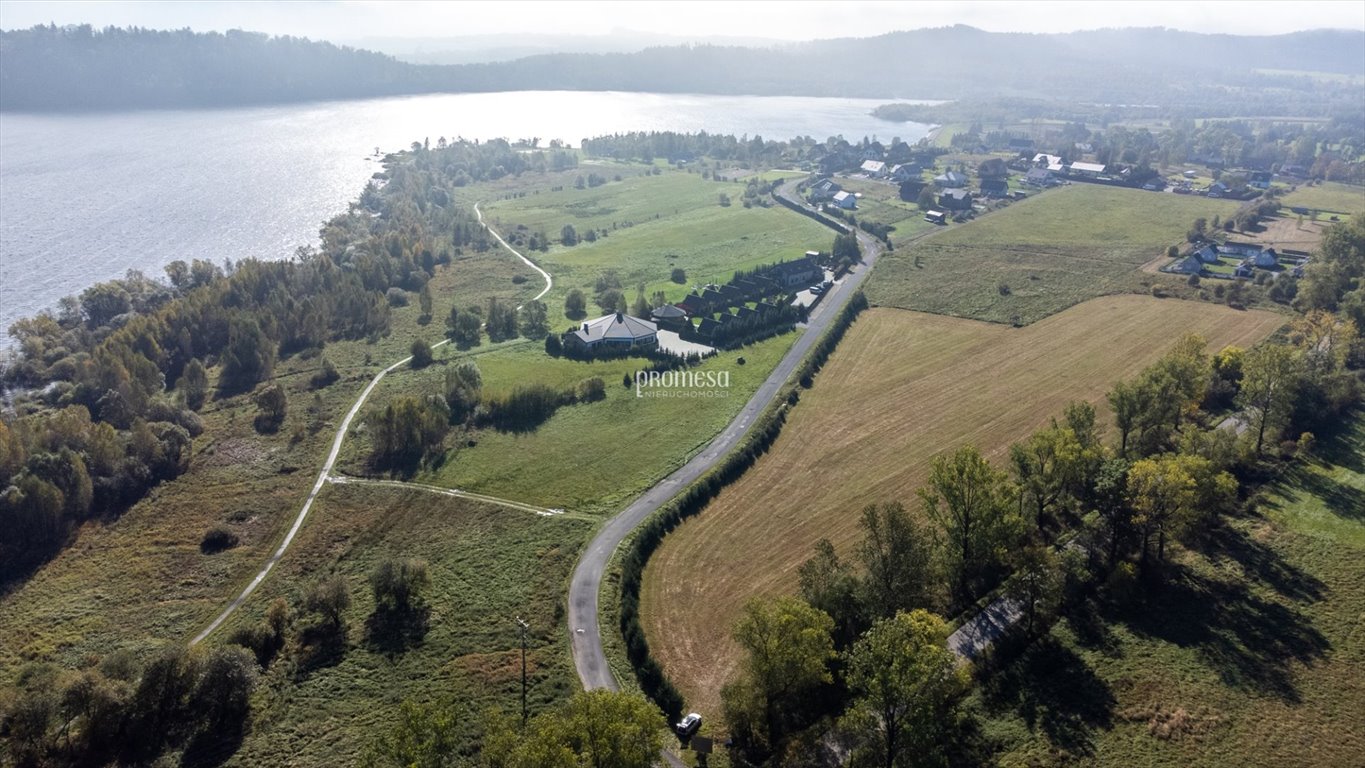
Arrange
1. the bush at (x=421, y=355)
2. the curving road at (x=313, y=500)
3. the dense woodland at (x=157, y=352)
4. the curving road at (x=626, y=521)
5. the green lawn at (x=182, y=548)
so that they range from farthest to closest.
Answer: the bush at (x=421, y=355) → the dense woodland at (x=157, y=352) → the curving road at (x=313, y=500) → the green lawn at (x=182, y=548) → the curving road at (x=626, y=521)

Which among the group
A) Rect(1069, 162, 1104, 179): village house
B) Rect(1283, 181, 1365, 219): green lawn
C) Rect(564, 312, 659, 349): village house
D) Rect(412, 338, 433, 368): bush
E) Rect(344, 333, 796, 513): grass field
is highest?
Rect(1069, 162, 1104, 179): village house

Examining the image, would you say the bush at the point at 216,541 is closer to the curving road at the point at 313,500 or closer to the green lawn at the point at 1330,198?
the curving road at the point at 313,500

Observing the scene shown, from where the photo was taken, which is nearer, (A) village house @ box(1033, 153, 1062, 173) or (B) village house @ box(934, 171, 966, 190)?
(B) village house @ box(934, 171, 966, 190)

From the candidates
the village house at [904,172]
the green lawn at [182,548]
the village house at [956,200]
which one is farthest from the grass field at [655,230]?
the green lawn at [182,548]

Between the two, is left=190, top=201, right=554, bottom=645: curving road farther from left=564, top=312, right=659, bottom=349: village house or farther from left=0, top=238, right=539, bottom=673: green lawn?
left=564, top=312, right=659, bottom=349: village house

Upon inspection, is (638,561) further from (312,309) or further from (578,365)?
(312,309)

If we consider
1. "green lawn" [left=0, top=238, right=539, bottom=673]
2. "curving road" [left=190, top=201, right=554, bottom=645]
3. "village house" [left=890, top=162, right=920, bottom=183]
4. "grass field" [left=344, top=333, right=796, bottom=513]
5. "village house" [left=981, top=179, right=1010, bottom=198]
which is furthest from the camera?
"village house" [left=890, top=162, right=920, bottom=183]

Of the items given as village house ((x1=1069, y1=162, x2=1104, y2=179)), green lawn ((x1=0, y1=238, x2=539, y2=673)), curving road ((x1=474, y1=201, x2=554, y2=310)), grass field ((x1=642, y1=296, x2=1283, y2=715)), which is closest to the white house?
village house ((x1=1069, y1=162, x2=1104, y2=179))

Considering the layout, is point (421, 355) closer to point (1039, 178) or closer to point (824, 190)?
point (824, 190)
